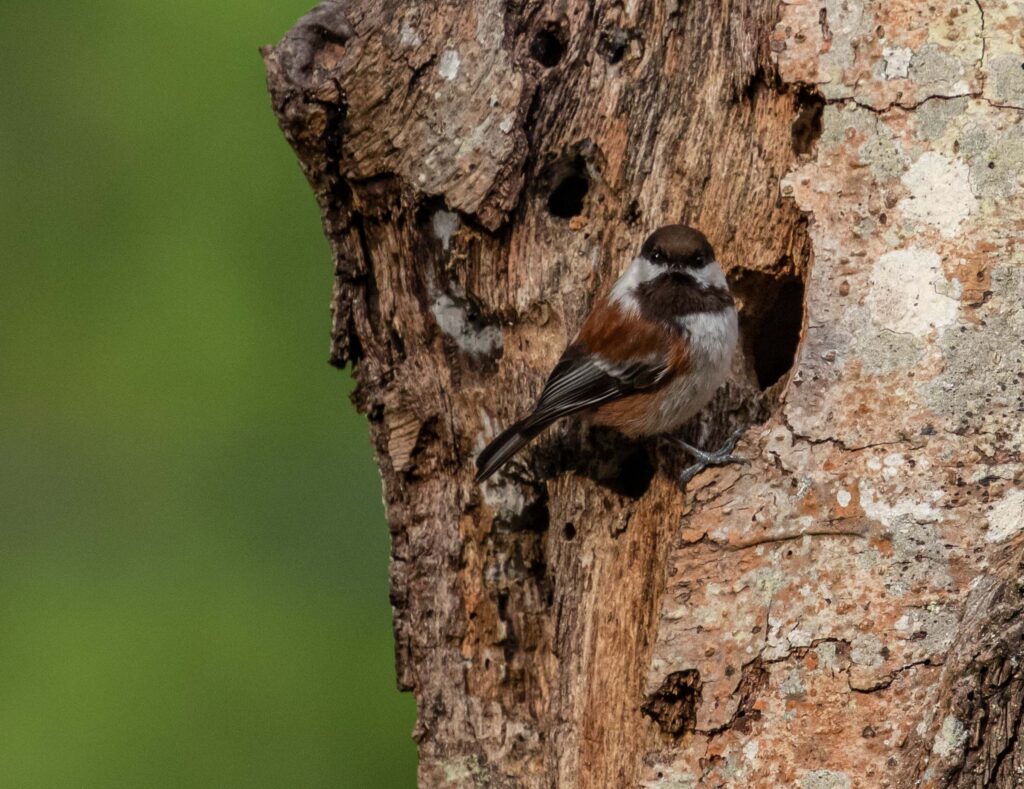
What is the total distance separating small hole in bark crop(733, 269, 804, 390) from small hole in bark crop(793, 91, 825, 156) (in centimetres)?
39

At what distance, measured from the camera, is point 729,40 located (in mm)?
3699

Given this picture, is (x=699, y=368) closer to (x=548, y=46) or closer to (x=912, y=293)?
(x=912, y=293)

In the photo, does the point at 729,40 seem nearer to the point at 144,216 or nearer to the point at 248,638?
the point at 248,638

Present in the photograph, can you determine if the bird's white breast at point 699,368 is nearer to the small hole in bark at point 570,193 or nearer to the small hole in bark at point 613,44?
the small hole in bark at point 570,193

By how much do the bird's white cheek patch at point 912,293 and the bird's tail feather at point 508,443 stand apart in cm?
103

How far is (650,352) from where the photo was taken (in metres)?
3.98

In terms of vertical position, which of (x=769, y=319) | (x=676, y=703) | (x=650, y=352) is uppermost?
(x=769, y=319)

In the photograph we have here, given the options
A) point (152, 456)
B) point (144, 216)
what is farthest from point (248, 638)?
point (144, 216)

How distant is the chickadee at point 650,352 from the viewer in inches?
145

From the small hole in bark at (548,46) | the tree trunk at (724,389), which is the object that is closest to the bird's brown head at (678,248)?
the tree trunk at (724,389)

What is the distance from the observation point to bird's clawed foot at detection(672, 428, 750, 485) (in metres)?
3.26

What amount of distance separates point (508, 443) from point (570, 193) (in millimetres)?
829

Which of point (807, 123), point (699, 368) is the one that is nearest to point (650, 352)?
point (699, 368)

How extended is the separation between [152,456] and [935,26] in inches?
176
